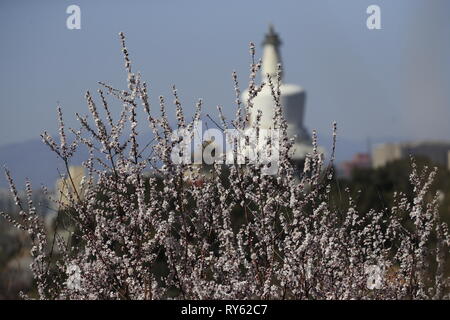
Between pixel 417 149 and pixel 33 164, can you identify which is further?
pixel 417 149

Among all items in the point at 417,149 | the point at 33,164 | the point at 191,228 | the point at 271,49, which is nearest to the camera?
the point at 191,228

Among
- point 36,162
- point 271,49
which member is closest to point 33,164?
point 36,162

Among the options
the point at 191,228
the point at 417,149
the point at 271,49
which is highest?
the point at 191,228

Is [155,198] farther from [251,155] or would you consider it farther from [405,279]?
[405,279]

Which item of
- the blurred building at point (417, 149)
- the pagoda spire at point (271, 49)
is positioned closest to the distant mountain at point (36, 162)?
the pagoda spire at point (271, 49)

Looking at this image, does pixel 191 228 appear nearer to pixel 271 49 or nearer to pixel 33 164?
pixel 33 164

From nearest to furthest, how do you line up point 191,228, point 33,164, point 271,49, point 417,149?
point 191,228, point 33,164, point 271,49, point 417,149

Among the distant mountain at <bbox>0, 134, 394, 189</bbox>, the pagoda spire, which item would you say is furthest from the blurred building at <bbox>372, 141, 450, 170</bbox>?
the distant mountain at <bbox>0, 134, 394, 189</bbox>

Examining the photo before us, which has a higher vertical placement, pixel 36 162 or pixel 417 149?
pixel 36 162

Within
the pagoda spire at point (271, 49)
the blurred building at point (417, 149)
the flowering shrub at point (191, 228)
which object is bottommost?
the blurred building at point (417, 149)

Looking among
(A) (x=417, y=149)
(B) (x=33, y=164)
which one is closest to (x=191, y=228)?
(B) (x=33, y=164)

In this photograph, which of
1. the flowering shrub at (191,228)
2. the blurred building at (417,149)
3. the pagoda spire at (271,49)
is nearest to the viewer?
the flowering shrub at (191,228)

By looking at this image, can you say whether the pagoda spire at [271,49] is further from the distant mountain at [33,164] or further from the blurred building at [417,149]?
the distant mountain at [33,164]

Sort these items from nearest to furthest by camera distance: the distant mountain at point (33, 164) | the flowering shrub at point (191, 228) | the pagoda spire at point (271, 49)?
the flowering shrub at point (191, 228) → the distant mountain at point (33, 164) → the pagoda spire at point (271, 49)
